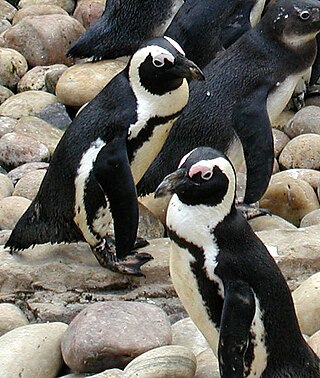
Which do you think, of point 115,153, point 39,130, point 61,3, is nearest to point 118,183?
point 115,153

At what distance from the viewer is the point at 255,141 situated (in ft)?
16.6

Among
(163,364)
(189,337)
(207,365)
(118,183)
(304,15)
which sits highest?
(304,15)

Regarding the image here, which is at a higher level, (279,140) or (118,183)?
(118,183)

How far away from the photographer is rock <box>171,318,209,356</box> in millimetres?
4026

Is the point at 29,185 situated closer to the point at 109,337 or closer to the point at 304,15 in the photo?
the point at 304,15

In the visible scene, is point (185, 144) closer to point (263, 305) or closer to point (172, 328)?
point (172, 328)

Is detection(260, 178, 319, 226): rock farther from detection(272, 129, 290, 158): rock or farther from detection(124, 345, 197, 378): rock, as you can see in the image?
detection(124, 345, 197, 378): rock

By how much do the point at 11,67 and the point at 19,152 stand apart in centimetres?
134

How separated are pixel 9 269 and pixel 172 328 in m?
0.84

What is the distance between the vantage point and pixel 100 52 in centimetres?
695

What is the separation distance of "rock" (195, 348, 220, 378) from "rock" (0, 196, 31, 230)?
1667 millimetres

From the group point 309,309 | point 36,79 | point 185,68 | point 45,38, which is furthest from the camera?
point 45,38

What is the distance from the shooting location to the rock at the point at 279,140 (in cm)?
637

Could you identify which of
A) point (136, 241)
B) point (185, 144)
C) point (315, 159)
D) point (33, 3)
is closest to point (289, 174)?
point (315, 159)
